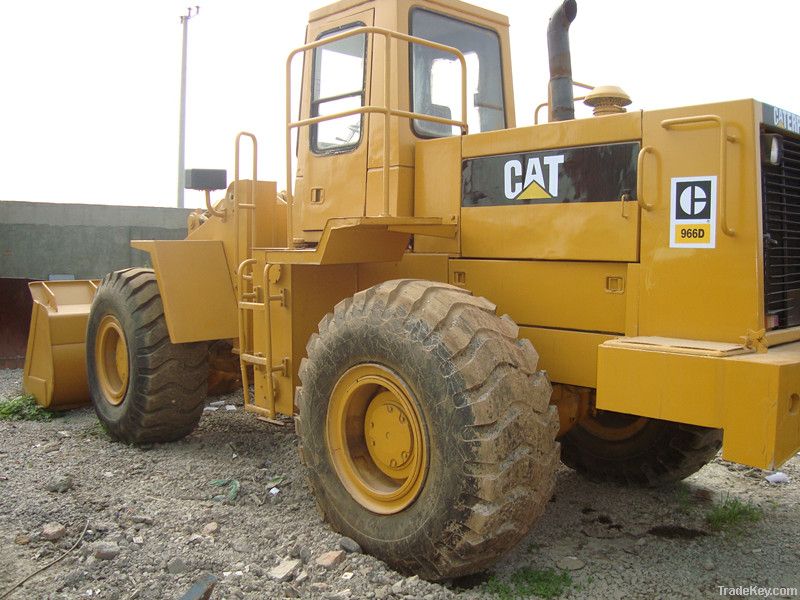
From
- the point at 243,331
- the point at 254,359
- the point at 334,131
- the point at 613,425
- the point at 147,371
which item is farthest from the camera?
the point at 147,371

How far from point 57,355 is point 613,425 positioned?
15.3 feet

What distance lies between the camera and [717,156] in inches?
138

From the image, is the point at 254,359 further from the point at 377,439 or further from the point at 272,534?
the point at 377,439

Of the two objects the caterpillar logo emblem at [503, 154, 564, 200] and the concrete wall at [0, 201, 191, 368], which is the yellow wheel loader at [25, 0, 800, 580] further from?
the concrete wall at [0, 201, 191, 368]

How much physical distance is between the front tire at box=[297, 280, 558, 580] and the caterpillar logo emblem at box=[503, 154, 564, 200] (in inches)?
28.7

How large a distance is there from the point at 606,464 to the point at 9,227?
9.06 metres

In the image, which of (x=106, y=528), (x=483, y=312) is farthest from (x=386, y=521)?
(x=106, y=528)

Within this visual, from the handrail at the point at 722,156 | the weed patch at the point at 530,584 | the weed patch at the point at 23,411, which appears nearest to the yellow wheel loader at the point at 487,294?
the handrail at the point at 722,156

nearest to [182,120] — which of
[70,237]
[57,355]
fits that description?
[70,237]

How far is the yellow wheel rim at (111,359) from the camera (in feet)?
20.0

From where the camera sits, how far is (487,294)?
4379 millimetres

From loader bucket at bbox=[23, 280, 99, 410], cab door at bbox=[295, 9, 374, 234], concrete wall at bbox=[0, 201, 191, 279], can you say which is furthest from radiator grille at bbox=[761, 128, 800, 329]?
concrete wall at bbox=[0, 201, 191, 279]

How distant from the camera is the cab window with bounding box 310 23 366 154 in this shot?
4.81 meters

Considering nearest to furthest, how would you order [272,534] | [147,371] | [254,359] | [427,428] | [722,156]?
1. [722,156]
2. [427,428]
3. [272,534]
4. [254,359]
5. [147,371]
